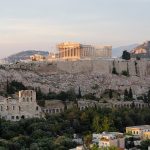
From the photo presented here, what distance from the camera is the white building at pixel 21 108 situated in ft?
137

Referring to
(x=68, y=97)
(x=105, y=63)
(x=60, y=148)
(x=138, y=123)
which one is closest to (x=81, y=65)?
(x=105, y=63)

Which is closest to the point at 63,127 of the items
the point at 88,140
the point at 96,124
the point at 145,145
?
the point at 96,124

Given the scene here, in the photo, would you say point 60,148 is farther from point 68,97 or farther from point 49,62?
point 49,62

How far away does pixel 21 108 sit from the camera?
4203 cm

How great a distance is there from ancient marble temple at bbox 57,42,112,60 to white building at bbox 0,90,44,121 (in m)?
27.7

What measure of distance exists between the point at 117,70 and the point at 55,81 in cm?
898

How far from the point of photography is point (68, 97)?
161 feet

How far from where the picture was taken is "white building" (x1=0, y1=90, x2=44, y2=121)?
41.6 m

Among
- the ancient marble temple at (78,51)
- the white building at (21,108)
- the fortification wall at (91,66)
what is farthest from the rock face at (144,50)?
the white building at (21,108)

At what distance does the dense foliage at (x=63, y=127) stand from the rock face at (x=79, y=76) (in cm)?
937

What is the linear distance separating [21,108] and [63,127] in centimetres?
382

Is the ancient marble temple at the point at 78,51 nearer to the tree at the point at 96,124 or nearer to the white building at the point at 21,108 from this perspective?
the white building at the point at 21,108

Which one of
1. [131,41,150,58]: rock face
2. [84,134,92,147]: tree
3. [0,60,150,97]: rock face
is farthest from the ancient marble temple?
[84,134,92,147]: tree

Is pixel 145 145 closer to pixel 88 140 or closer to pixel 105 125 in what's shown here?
pixel 88 140
